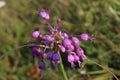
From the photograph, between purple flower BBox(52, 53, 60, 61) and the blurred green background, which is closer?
purple flower BBox(52, 53, 60, 61)

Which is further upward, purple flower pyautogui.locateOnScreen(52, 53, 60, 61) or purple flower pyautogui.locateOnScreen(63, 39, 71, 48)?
purple flower pyautogui.locateOnScreen(63, 39, 71, 48)

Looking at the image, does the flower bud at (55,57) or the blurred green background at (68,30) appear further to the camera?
the blurred green background at (68,30)

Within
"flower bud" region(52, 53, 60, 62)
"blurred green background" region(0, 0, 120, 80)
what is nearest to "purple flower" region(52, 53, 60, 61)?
"flower bud" region(52, 53, 60, 62)

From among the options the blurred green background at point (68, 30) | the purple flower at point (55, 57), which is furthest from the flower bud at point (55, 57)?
the blurred green background at point (68, 30)

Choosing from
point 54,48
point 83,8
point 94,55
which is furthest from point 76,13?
point 54,48

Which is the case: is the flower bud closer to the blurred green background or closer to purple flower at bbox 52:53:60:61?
purple flower at bbox 52:53:60:61

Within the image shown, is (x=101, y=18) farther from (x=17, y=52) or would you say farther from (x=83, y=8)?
(x=17, y=52)

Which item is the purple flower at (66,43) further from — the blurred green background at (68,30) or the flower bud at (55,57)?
the blurred green background at (68,30)

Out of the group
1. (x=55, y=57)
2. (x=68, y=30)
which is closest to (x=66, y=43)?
(x=55, y=57)
